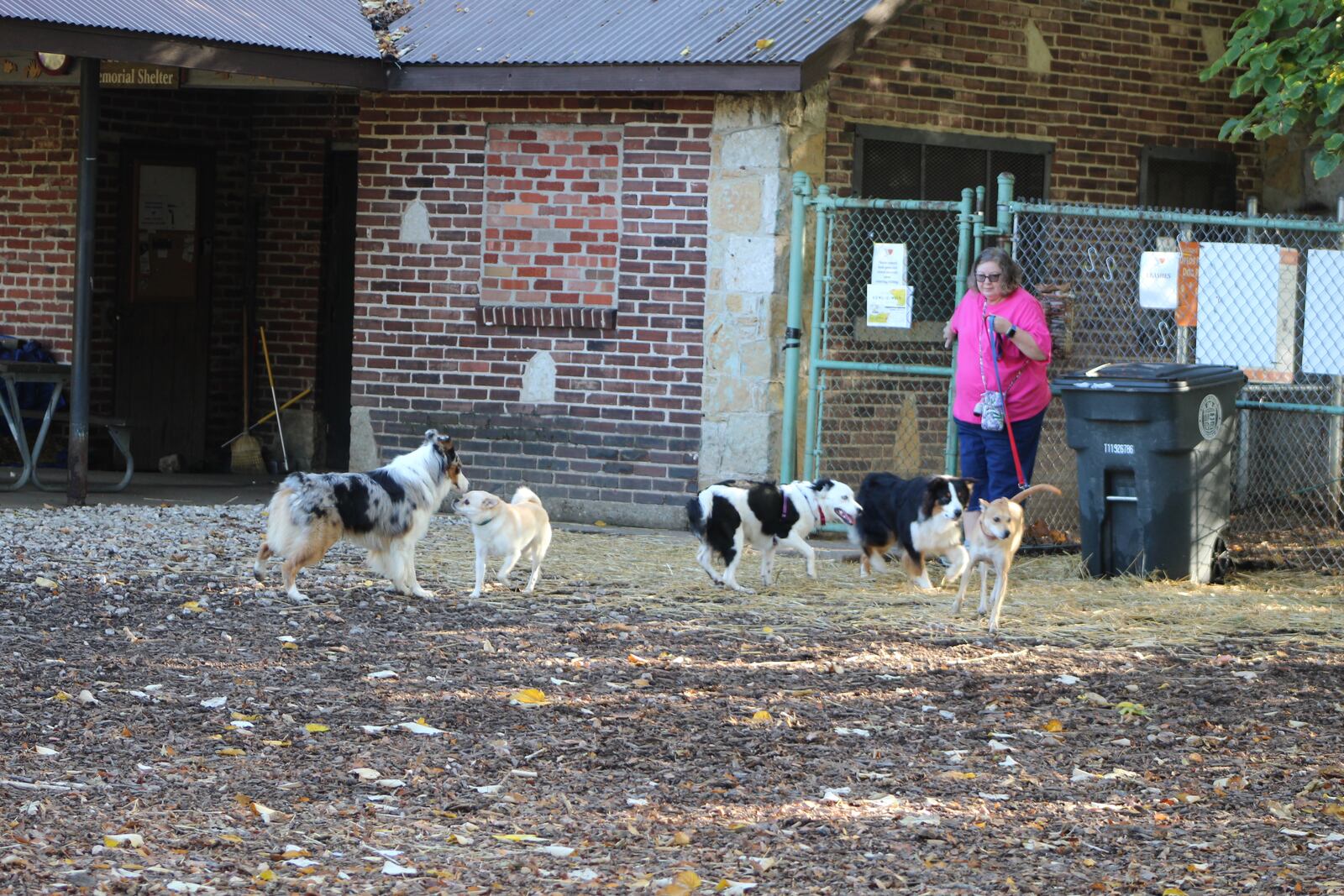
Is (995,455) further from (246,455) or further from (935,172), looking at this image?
(246,455)

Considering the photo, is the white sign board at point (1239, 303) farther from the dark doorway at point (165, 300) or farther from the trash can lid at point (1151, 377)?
the dark doorway at point (165, 300)

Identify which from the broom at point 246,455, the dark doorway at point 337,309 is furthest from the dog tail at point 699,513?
the broom at point 246,455

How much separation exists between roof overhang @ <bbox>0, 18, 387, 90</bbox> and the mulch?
3405 millimetres

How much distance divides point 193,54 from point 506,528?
14.5ft

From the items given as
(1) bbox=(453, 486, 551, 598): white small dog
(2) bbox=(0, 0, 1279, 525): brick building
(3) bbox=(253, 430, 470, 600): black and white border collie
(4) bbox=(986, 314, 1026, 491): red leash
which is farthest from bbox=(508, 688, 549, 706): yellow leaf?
(2) bbox=(0, 0, 1279, 525): brick building

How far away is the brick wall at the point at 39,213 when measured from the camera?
14.1 meters

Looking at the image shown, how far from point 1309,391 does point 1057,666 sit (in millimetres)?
6333

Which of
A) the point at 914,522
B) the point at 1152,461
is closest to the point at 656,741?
the point at 914,522

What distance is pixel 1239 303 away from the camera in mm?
10586

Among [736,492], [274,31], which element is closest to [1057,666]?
[736,492]

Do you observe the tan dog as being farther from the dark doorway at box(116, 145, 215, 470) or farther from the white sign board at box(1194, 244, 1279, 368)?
the dark doorway at box(116, 145, 215, 470)

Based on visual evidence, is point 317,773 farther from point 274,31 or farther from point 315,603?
point 274,31

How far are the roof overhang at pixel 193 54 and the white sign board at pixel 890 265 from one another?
3.89m

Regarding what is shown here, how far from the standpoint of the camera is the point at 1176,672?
767 centimetres
